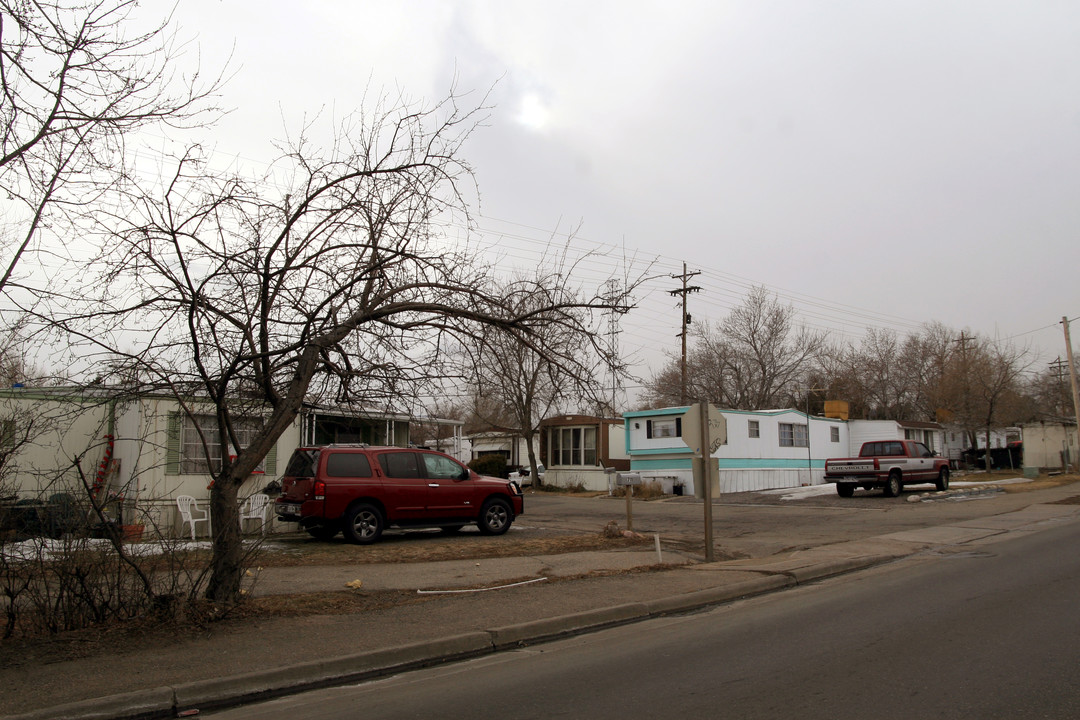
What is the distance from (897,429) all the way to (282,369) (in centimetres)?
3546

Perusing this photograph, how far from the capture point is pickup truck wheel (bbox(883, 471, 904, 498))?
25.3 metres

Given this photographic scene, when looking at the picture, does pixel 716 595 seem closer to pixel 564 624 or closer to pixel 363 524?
pixel 564 624

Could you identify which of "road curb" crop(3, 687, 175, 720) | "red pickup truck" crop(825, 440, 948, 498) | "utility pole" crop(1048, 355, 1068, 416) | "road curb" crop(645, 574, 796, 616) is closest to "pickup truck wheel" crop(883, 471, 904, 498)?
"red pickup truck" crop(825, 440, 948, 498)

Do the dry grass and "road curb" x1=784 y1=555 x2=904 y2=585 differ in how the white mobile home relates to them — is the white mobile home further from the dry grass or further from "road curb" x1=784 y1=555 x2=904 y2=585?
the dry grass

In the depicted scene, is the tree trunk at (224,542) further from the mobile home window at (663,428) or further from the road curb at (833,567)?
the mobile home window at (663,428)

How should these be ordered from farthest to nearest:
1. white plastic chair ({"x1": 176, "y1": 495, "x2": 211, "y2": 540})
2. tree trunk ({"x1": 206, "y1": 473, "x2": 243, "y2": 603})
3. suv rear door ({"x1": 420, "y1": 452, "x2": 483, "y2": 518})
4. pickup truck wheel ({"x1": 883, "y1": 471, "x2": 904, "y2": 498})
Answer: pickup truck wheel ({"x1": 883, "y1": 471, "x2": 904, "y2": 498})
suv rear door ({"x1": 420, "y1": 452, "x2": 483, "y2": 518})
white plastic chair ({"x1": 176, "y1": 495, "x2": 211, "y2": 540})
tree trunk ({"x1": 206, "y1": 473, "x2": 243, "y2": 603})

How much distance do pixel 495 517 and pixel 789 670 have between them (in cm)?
1054

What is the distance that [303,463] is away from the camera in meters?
14.3

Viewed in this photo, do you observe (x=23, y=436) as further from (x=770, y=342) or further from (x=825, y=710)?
(x=770, y=342)

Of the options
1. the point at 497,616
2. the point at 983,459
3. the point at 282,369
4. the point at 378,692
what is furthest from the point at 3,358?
the point at 983,459

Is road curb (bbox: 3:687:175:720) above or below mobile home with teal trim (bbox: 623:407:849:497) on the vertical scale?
below

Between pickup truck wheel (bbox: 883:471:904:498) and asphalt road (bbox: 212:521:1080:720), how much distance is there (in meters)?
17.2

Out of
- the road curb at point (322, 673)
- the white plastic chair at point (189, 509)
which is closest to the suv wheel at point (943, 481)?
the white plastic chair at point (189, 509)

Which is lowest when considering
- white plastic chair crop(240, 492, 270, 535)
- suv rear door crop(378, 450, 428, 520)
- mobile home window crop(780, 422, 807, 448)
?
white plastic chair crop(240, 492, 270, 535)
